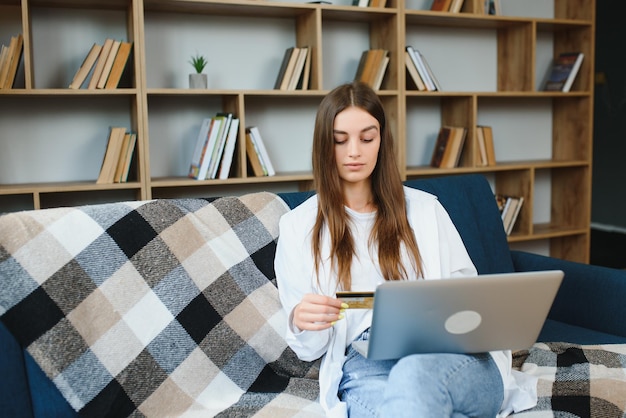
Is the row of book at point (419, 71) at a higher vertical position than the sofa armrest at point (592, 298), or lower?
higher

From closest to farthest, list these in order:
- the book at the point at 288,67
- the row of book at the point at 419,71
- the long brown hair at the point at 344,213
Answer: the long brown hair at the point at 344,213 → the book at the point at 288,67 → the row of book at the point at 419,71

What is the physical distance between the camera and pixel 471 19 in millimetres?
3422

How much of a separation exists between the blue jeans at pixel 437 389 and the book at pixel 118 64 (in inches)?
72.4

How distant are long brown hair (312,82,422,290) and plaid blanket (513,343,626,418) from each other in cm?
43

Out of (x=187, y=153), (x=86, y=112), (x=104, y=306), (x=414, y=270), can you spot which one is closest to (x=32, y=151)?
(x=86, y=112)

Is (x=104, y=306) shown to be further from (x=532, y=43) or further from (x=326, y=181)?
(x=532, y=43)

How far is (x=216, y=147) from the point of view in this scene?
114 inches

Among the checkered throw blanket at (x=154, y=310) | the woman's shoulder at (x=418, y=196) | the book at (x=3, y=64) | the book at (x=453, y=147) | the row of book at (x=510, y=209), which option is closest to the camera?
the checkered throw blanket at (x=154, y=310)

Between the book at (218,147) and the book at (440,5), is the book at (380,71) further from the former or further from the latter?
the book at (218,147)

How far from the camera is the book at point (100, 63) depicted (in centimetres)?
271

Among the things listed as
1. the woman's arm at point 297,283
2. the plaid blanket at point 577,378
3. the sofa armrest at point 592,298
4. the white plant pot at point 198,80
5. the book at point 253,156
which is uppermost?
the white plant pot at point 198,80

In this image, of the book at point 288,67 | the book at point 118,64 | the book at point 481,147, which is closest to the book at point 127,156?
the book at point 118,64

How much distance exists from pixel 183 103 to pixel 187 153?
9.2 inches

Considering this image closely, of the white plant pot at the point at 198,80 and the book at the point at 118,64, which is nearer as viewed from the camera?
the book at the point at 118,64
